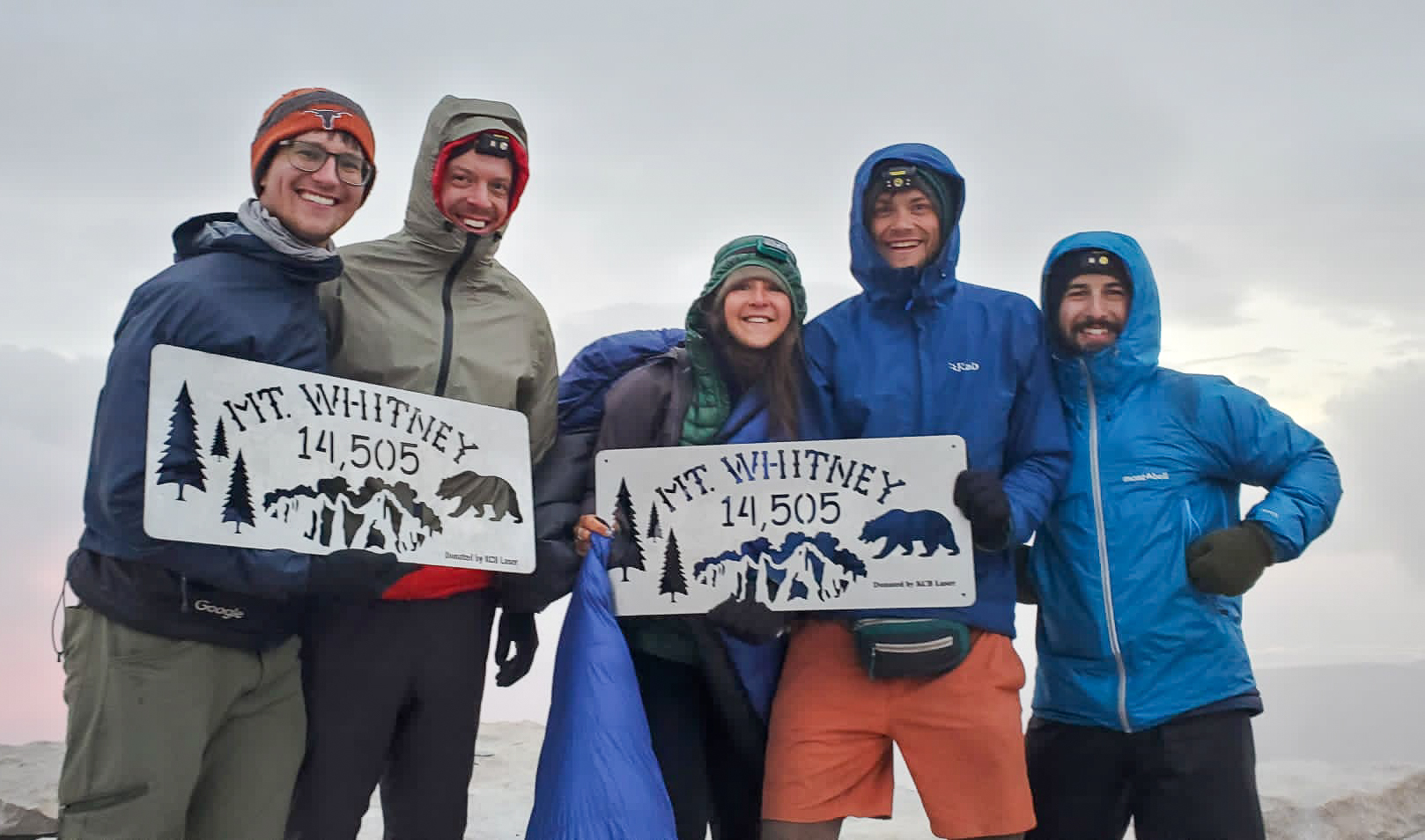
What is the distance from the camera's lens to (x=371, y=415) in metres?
3.00

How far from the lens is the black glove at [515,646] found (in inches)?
136

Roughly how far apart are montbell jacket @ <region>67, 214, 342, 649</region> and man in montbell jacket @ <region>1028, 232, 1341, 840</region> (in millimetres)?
2270

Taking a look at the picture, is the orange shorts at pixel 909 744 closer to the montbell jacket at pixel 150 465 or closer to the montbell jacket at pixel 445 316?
the montbell jacket at pixel 445 316

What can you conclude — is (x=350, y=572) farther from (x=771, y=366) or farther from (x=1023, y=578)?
(x=1023, y=578)

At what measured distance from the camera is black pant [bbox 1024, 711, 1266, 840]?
10.4 ft

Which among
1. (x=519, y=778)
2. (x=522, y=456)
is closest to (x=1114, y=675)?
(x=522, y=456)

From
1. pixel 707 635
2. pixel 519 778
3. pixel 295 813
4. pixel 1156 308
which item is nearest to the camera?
pixel 295 813

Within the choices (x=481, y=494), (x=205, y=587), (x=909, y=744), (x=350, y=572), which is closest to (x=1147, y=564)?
(x=909, y=744)

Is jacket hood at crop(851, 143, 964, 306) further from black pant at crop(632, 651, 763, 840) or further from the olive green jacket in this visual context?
black pant at crop(632, 651, 763, 840)

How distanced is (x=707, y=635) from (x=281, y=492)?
4.13ft

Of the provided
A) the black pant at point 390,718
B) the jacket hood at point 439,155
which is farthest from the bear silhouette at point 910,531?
the jacket hood at point 439,155

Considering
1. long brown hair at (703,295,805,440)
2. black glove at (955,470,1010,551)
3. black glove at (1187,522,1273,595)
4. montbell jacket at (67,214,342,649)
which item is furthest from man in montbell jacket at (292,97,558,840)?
black glove at (1187,522,1273,595)

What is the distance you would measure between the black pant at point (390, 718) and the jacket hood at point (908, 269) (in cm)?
160

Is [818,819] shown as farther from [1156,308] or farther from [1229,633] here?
[1156,308]
